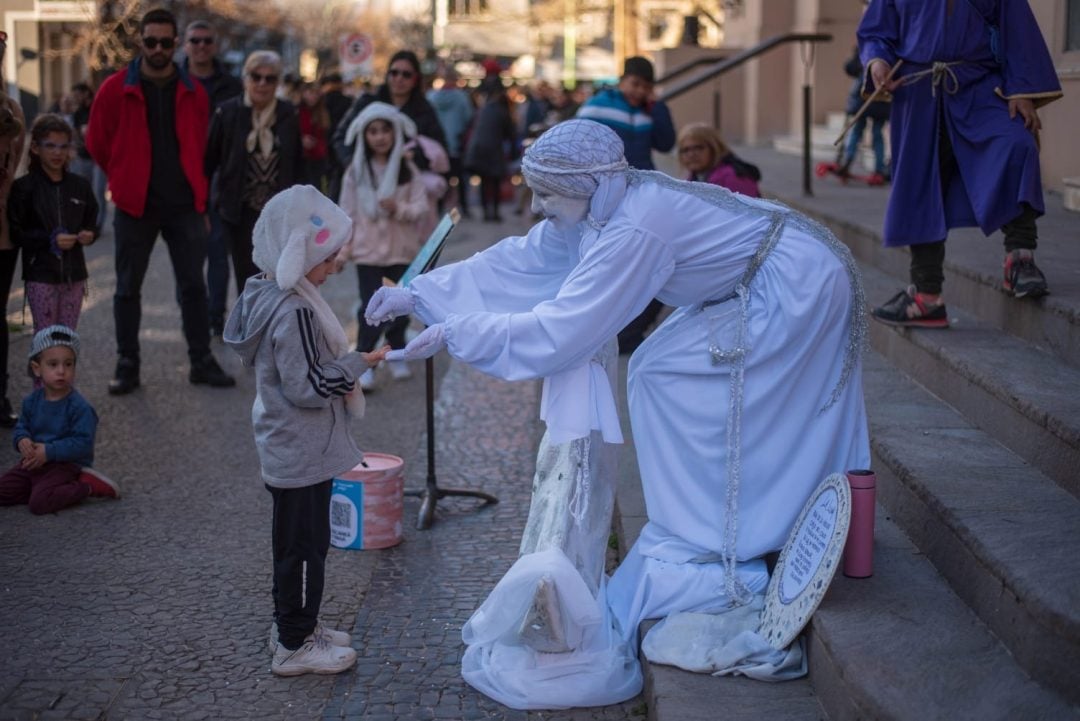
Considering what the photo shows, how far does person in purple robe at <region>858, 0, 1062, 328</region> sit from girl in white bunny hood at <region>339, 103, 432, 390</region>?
3052 mm

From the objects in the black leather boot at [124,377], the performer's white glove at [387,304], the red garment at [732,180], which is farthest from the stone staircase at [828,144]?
the performer's white glove at [387,304]

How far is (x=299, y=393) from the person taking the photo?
4.05 metres

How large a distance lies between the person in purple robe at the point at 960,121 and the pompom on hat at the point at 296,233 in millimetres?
2682

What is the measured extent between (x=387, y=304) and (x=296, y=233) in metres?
0.40

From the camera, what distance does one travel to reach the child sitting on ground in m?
5.85

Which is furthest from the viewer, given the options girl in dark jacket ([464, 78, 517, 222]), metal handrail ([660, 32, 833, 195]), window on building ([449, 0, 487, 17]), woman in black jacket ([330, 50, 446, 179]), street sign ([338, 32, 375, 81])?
window on building ([449, 0, 487, 17])

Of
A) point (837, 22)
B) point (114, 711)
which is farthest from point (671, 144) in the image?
point (837, 22)

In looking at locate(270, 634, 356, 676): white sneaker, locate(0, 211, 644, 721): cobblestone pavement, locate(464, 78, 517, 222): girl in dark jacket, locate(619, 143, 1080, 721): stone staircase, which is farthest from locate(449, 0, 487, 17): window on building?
locate(270, 634, 356, 676): white sneaker

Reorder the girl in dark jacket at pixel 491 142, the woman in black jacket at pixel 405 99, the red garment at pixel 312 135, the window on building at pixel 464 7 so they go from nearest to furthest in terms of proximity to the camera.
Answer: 1. the woman in black jacket at pixel 405 99
2. the red garment at pixel 312 135
3. the girl in dark jacket at pixel 491 142
4. the window on building at pixel 464 7

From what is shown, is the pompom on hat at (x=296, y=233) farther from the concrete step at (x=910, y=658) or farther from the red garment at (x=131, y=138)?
the red garment at (x=131, y=138)

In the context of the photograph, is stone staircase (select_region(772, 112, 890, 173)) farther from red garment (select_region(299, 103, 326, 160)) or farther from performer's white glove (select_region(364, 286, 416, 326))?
performer's white glove (select_region(364, 286, 416, 326))

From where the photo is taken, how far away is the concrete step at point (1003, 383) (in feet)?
14.3

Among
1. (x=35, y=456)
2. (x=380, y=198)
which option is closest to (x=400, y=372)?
(x=380, y=198)

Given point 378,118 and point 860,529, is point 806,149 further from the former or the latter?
point 860,529
